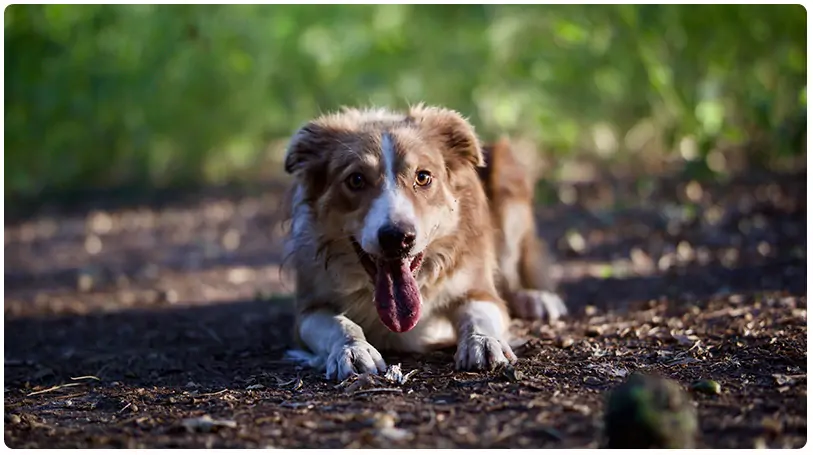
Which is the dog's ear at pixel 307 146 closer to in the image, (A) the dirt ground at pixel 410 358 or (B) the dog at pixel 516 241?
(A) the dirt ground at pixel 410 358

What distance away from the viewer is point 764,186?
850 centimetres

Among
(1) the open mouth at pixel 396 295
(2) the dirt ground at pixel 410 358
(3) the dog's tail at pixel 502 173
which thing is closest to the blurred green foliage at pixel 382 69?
(2) the dirt ground at pixel 410 358

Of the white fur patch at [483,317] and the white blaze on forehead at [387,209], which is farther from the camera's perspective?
the white fur patch at [483,317]

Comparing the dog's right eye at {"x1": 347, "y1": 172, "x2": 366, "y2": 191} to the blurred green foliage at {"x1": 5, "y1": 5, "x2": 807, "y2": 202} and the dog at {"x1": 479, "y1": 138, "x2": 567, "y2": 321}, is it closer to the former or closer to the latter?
the dog at {"x1": 479, "y1": 138, "x2": 567, "y2": 321}

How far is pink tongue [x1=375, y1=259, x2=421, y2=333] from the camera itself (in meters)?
4.18

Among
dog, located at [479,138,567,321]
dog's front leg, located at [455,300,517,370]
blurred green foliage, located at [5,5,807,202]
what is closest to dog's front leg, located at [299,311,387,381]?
dog's front leg, located at [455,300,517,370]

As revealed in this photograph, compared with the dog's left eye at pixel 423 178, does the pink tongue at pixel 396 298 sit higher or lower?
lower

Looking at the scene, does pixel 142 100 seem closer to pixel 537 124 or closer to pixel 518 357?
pixel 537 124

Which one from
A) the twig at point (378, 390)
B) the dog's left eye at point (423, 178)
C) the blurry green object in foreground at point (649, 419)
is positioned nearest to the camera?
the blurry green object in foreground at point (649, 419)

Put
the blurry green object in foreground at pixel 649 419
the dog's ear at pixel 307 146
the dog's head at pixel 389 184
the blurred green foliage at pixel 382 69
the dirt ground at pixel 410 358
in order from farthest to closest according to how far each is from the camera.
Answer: the blurred green foliage at pixel 382 69 → the dog's ear at pixel 307 146 → the dog's head at pixel 389 184 → the dirt ground at pixel 410 358 → the blurry green object in foreground at pixel 649 419

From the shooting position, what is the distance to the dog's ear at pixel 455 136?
4.64 meters

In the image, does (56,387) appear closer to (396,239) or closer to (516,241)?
(396,239)

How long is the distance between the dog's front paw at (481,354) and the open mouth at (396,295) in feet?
0.85

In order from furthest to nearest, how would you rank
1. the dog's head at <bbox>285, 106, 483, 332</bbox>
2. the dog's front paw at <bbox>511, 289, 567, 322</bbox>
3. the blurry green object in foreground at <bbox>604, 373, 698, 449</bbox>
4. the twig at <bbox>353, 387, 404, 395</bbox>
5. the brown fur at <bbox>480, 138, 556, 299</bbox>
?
the brown fur at <bbox>480, 138, 556, 299</bbox> < the dog's front paw at <bbox>511, 289, 567, 322</bbox> < the dog's head at <bbox>285, 106, 483, 332</bbox> < the twig at <bbox>353, 387, 404, 395</bbox> < the blurry green object in foreground at <bbox>604, 373, 698, 449</bbox>
